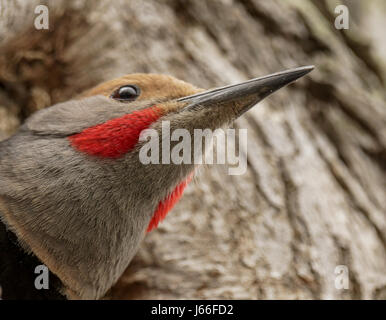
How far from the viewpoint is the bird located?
8.66 ft

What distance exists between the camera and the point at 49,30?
11.6 feet

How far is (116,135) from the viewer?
2777 mm

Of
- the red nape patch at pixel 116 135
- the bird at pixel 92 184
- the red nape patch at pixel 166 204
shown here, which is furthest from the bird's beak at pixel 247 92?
the red nape patch at pixel 166 204

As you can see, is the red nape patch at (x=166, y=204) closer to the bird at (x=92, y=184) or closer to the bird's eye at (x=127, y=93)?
the bird at (x=92, y=184)

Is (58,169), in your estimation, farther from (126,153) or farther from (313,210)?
(313,210)

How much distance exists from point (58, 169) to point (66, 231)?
1.01 feet

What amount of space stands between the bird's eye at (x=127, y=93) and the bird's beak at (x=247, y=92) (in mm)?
304

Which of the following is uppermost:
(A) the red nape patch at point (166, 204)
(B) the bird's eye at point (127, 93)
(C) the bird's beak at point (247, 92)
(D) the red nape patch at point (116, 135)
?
(B) the bird's eye at point (127, 93)

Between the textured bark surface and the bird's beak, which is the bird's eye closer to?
the bird's beak

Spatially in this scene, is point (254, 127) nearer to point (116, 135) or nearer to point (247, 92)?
point (247, 92)

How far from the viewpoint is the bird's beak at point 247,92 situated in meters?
2.78

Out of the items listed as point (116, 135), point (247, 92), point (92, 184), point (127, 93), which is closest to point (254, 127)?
point (247, 92)

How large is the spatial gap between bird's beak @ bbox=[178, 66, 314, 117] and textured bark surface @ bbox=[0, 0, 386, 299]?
649mm

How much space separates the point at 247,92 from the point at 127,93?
63cm
